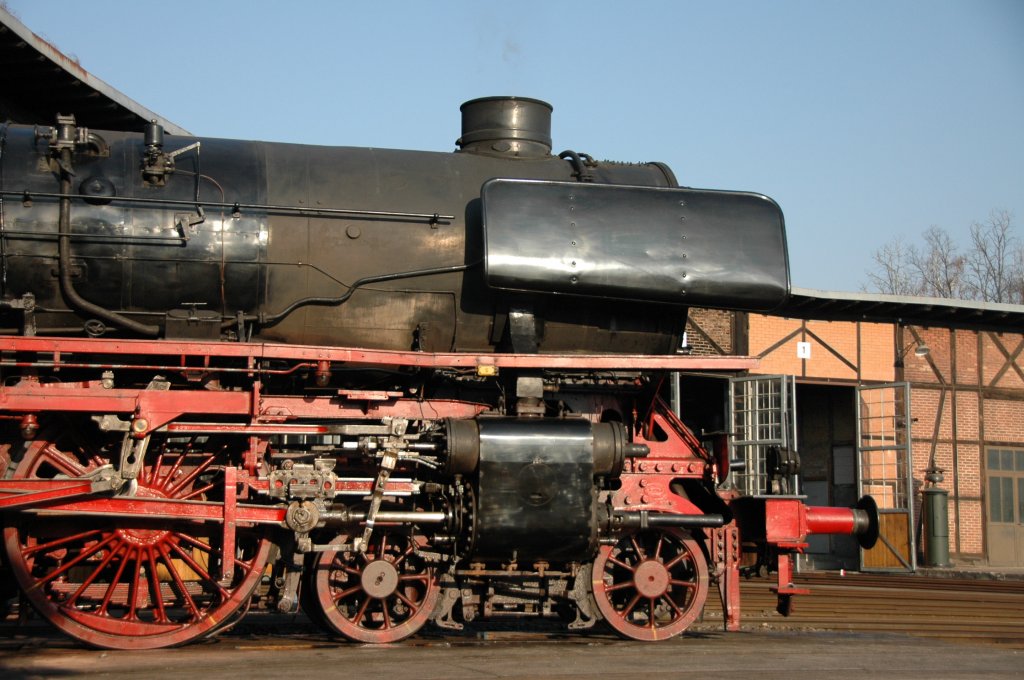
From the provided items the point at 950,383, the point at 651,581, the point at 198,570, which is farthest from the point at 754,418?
the point at 198,570

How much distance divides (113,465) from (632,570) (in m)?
4.13

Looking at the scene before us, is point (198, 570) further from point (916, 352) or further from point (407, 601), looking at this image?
point (916, 352)

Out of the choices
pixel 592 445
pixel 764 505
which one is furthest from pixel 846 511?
pixel 592 445

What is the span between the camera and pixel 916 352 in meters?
23.6

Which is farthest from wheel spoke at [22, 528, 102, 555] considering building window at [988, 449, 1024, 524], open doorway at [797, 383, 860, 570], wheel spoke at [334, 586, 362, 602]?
building window at [988, 449, 1024, 524]

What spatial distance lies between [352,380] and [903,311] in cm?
1661

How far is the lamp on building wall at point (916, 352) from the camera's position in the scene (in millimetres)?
23297

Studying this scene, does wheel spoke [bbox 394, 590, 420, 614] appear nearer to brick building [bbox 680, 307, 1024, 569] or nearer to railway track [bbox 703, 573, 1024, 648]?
railway track [bbox 703, 573, 1024, 648]

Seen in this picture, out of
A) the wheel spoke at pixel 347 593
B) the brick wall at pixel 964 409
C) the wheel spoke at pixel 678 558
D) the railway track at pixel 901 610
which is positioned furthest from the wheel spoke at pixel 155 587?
the brick wall at pixel 964 409

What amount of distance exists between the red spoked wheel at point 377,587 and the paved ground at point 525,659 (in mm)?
185

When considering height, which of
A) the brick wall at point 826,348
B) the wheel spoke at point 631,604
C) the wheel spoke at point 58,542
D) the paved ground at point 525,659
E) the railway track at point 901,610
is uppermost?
the brick wall at point 826,348

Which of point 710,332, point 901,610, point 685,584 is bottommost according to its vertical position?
point 901,610

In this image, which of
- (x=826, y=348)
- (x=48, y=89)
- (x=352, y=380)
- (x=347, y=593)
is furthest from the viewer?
(x=826, y=348)

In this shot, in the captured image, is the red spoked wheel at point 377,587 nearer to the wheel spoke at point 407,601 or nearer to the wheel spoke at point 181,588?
the wheel spoke at point 407,601
